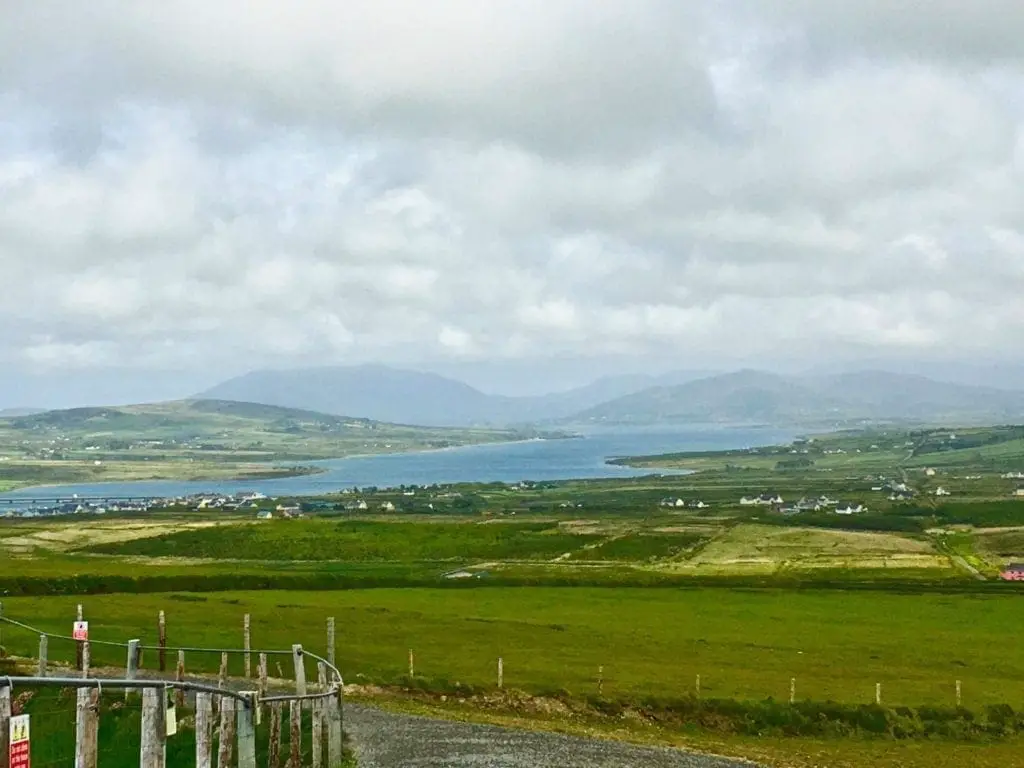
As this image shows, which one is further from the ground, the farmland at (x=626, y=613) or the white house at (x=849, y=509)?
the farmland at (x=626, y=613)

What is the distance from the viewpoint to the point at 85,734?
414 inches

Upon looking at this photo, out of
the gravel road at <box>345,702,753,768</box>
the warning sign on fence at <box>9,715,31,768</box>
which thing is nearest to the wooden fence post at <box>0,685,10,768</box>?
the warning sign on fence at <box>9,715,31,768</box>

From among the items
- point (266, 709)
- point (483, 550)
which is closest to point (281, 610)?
point (266, 709)

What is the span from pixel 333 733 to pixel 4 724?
11.3m

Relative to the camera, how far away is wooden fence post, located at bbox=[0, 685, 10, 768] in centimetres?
909

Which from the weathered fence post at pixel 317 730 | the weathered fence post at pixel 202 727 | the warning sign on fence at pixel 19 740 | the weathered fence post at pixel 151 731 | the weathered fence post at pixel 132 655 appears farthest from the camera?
the weathered fence post at pixel 317 730

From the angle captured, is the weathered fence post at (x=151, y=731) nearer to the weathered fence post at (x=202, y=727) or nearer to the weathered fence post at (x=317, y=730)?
the weathered fence post at (x=202, y=727)

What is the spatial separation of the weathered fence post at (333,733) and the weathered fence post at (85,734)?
9184mm

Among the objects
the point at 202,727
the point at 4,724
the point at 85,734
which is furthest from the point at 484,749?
the point at 4,724

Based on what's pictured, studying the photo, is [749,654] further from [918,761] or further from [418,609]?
[418,609]

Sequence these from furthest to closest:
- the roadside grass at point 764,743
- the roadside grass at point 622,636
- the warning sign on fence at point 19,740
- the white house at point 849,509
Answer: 1. the white house at point 849,509
2. the roadside grass at point 622,636
3. the roadside grass at point 764,743
4. the warning sign on fence at point 19,740

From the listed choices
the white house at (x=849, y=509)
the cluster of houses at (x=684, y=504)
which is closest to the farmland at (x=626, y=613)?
the white house at (x=849, y=509)

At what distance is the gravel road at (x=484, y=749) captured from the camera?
2162cm

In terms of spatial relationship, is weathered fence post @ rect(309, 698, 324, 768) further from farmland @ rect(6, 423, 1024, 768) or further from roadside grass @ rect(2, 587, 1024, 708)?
roadside grass @ rect(2, 587, 1024, 708)
